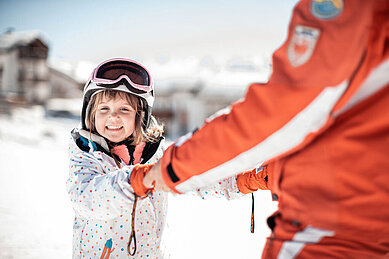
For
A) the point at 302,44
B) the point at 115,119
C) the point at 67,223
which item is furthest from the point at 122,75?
the point at 67,223

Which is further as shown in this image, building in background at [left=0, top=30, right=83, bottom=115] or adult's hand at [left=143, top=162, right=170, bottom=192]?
building in background at [left=0, top=30, right=83, bottom=115]

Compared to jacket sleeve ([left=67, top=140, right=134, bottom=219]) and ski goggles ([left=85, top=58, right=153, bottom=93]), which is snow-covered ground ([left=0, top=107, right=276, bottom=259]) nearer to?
jacket sleeve ([left=67, top=140, right=134, bottom=219])

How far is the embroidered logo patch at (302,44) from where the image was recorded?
0.84 metres

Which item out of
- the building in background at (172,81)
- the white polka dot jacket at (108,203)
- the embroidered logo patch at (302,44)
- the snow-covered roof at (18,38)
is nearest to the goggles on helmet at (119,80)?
the white polka dot jacket at (108,203)

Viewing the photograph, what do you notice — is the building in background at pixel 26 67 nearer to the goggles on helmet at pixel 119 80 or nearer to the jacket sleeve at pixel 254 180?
the goggles on helmet at pixel 119 80

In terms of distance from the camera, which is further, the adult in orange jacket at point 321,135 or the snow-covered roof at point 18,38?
the snow-covered roof at point 18,38

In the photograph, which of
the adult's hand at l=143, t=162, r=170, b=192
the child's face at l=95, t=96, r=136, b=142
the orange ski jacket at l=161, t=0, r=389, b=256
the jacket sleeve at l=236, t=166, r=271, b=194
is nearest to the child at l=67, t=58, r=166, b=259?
the child's face at l=95, t=96, r=136, b=142

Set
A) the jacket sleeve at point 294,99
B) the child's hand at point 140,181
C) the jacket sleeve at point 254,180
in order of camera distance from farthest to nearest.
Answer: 1. the jacket sleeve at point 254,180
2. the child's hand at point 140,181
3. the jacket sleeve at point 294,99

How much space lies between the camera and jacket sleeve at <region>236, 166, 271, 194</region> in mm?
1778

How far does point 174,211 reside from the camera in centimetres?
476

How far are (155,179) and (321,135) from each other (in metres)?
0.61

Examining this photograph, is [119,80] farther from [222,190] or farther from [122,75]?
[222,190]

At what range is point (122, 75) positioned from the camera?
6.57 ft

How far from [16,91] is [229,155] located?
31460mm
